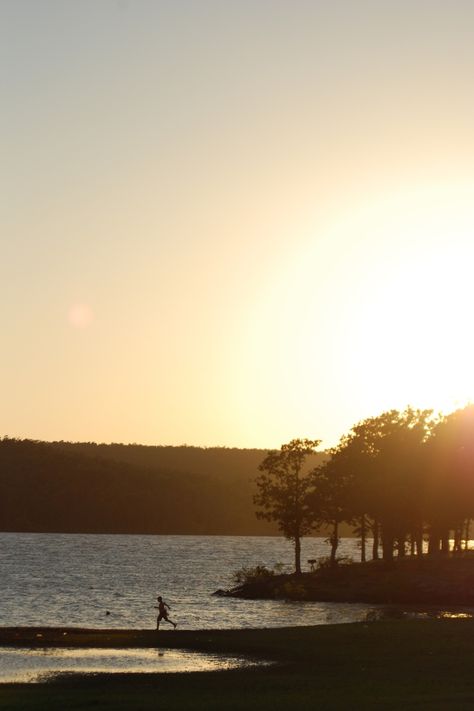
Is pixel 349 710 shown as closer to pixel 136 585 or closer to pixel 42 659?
pixel 42 659

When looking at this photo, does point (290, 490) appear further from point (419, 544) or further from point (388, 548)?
point (419, 544)

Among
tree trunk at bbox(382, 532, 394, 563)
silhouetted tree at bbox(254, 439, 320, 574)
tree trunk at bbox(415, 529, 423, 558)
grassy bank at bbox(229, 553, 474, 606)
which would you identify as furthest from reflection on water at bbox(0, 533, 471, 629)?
tree trunk at bbox(415, 529, 423, 558)

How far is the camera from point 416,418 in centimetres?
14325

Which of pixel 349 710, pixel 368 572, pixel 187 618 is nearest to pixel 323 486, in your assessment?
pixel 368 572

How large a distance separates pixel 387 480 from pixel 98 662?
8458cm

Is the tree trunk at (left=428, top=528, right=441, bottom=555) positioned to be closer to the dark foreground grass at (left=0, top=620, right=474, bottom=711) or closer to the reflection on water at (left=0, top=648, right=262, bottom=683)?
the dark foreground grass at (left=0, top=620, right=474, bottom=711)

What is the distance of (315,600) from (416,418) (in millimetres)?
38044

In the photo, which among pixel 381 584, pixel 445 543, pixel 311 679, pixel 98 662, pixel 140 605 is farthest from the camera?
pixel 445 543

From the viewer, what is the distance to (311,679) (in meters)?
43.7

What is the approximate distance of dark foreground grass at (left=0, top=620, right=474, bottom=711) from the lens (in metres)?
37.2

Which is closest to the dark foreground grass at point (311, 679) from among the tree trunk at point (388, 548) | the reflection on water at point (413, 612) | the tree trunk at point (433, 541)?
the reflection on water at point (413, 612)

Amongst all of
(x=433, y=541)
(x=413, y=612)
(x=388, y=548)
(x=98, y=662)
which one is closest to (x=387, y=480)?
(x=388, y=548)

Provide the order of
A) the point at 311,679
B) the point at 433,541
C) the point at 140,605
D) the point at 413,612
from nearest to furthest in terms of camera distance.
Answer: the point at 311,679 → the point at 413,612 → the point at 140,605 → the point at 433,541

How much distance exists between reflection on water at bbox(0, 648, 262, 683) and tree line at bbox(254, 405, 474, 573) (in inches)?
2783
